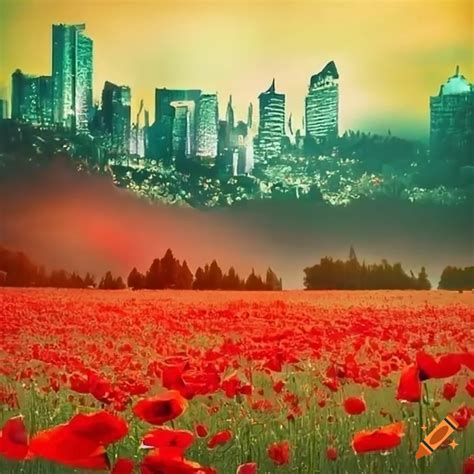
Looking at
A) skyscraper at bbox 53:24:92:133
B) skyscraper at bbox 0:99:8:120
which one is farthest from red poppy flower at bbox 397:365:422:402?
skyscraper at bbox 0:99:8:120

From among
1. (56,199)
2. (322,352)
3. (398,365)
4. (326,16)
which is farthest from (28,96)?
(398,365)

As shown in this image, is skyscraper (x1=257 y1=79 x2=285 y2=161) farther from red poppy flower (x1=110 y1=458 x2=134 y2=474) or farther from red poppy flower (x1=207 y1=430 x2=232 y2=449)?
red poppy flower (x1=110 y1=458 x2=134 y2=474)

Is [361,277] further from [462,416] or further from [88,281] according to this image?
[88,281]

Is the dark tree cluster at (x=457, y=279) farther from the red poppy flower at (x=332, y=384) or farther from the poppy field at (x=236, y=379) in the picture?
the red poppy flower at (x=332, y=384)

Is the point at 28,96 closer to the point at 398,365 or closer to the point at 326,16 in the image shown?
the point at 326,16

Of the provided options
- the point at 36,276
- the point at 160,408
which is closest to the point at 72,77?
the point at 36,276

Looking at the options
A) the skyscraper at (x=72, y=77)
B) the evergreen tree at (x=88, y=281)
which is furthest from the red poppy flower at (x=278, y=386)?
the skyscraper at (x=72, y=77)
